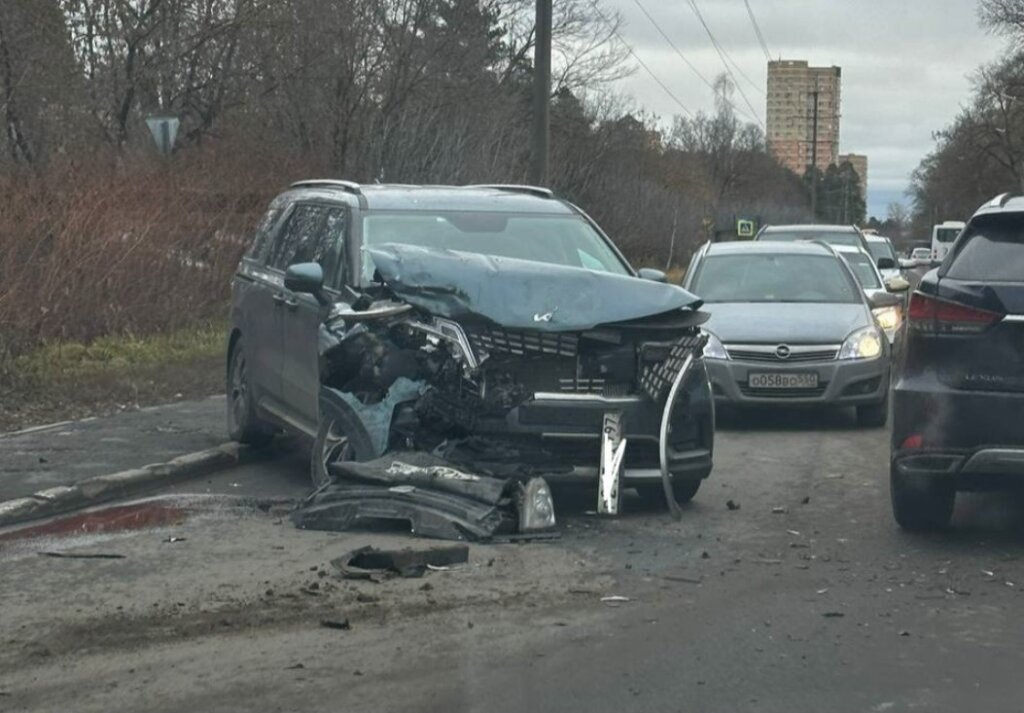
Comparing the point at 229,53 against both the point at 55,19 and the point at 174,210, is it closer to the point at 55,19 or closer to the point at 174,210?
the point at 55,19

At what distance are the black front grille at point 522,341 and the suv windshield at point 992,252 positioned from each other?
77.9 inches

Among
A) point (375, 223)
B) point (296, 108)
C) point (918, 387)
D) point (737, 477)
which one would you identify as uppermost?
point (296, 108)

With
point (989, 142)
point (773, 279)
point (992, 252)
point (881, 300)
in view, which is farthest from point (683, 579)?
point (989, 142)

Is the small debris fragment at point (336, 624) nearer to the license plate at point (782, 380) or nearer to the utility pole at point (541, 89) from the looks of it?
the license plate at point (782, 380)

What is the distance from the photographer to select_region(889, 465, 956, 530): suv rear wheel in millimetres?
7812

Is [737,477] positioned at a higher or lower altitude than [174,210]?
lower

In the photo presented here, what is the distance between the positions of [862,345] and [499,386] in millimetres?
5518

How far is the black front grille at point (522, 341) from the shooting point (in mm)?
8156

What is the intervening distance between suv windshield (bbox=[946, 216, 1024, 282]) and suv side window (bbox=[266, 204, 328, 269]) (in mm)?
4271

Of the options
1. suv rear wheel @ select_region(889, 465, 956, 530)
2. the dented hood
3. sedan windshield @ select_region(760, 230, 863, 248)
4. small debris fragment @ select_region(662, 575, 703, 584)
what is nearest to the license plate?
the dented hood

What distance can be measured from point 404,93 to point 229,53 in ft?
14.1

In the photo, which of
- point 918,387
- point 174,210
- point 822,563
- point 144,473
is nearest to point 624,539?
point 822,563

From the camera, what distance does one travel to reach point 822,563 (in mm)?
7473

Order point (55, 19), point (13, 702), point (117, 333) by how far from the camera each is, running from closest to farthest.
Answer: point (13, 702) < point (117, 333) < point (55, 19)
